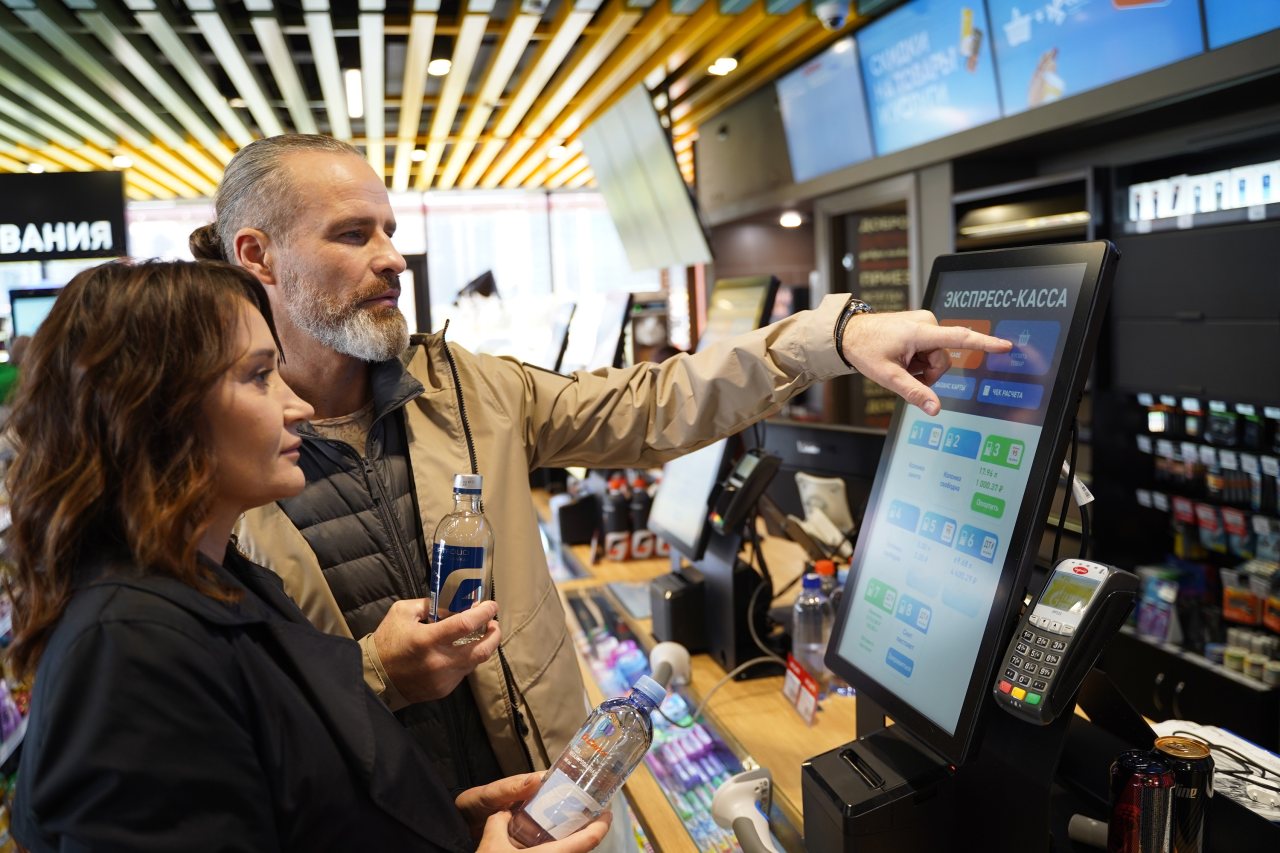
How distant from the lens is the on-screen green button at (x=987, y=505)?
3.64 feet

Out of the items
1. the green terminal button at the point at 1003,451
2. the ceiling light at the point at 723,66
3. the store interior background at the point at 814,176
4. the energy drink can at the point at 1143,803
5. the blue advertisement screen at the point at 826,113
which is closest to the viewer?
the energy drink can at the point at 1143,803

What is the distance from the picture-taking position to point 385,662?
124 centimetres

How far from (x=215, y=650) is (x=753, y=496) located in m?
1.46

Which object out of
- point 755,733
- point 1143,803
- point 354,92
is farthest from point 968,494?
point 354,92

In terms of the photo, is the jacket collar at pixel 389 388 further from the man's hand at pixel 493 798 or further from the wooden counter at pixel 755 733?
the wooden counter at pixel 755 733

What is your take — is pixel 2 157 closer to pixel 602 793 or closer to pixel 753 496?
pixel 753 496

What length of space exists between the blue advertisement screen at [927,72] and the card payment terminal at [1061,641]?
4181mm

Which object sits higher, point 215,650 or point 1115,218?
point 1115,218

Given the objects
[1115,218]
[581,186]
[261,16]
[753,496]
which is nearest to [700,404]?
[753,496]

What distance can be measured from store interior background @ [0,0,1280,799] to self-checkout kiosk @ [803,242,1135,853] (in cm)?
245

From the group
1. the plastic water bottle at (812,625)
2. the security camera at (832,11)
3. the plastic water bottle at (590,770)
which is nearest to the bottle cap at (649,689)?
the plastic water bottle at (590,770)

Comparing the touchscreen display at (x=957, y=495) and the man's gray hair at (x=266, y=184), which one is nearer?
the touchscreen display at (x=957, y=495)

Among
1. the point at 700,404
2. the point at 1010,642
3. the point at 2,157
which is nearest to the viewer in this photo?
the point at 1010,642

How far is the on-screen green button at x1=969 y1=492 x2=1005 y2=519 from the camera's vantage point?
1.11 meters
